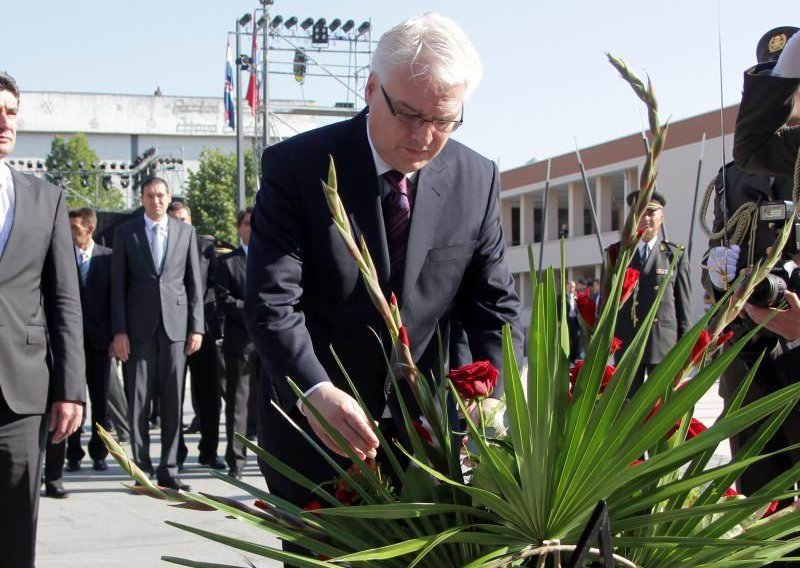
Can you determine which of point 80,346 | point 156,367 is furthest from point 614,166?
point 80,346

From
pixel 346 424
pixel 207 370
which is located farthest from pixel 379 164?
pixel 207 370

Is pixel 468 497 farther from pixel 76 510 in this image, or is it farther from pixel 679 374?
pixel 76 510

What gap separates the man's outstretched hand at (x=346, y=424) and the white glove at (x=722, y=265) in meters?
1.55

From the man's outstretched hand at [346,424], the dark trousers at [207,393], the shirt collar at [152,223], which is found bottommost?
the dark trousers at [207,393]

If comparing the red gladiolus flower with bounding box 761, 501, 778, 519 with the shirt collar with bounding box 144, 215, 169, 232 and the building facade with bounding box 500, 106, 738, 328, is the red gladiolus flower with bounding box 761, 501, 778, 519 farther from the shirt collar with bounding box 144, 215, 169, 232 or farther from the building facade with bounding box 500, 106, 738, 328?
the building facade with bounding box 500, 106, 738, 328

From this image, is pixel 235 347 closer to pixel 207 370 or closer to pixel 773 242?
pixel 207 370

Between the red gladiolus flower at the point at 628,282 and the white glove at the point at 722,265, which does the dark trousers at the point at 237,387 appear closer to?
the white glove at the point at 722,265

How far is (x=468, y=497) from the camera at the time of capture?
156cm

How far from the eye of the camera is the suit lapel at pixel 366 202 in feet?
8.77

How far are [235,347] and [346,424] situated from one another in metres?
6.62

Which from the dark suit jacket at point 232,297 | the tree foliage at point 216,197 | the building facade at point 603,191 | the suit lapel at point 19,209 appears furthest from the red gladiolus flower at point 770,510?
the tree foliage at point 216,197

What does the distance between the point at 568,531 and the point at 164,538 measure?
15.8 feet

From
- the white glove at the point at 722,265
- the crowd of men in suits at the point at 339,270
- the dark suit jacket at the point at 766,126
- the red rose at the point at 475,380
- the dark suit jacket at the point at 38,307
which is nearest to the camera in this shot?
the red rose at the point at 475,380

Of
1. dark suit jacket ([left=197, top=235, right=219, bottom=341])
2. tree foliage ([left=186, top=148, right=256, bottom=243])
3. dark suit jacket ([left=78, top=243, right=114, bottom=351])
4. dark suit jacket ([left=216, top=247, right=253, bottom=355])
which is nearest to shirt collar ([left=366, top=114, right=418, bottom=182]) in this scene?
dark suit jacket ([left=216, top=247, right=253, bottom=355])
